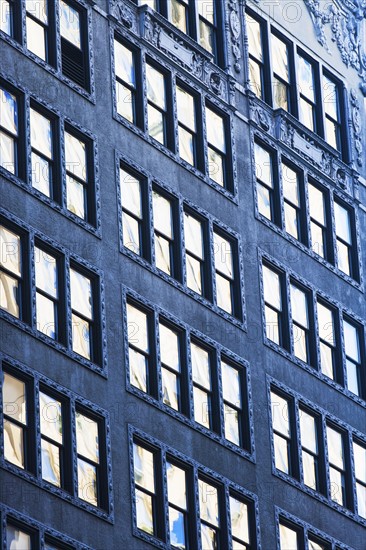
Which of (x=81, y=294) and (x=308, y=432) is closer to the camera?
(x=81, y=294)

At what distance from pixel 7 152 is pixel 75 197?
8.38 ft

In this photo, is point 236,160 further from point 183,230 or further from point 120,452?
point 120,452

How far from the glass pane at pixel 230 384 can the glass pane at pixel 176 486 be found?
133 inches

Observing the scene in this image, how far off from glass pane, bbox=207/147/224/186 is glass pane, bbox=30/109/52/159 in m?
7.20

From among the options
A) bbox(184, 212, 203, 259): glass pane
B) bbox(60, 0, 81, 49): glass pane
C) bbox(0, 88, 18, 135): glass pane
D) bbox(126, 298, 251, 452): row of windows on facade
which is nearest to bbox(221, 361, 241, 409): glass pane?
bbox(126, 298, 251, 452): row of windows on facade

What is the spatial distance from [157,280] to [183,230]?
228 cm

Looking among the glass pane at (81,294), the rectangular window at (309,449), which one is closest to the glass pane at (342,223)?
the rectangular window at (309,449)

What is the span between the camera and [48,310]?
59562 mm

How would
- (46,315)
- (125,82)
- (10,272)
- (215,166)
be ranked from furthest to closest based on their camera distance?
(215,166)
(125,82)
(46,315)
(10,272)

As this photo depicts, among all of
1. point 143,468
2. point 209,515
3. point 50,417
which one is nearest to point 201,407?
point 209,515

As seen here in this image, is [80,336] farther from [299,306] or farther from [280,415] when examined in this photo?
[299,306]

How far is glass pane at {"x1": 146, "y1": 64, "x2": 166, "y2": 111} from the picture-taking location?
2618 inches

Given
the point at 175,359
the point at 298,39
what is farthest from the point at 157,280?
the point at 298,39

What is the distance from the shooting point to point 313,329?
7019 centimetres
